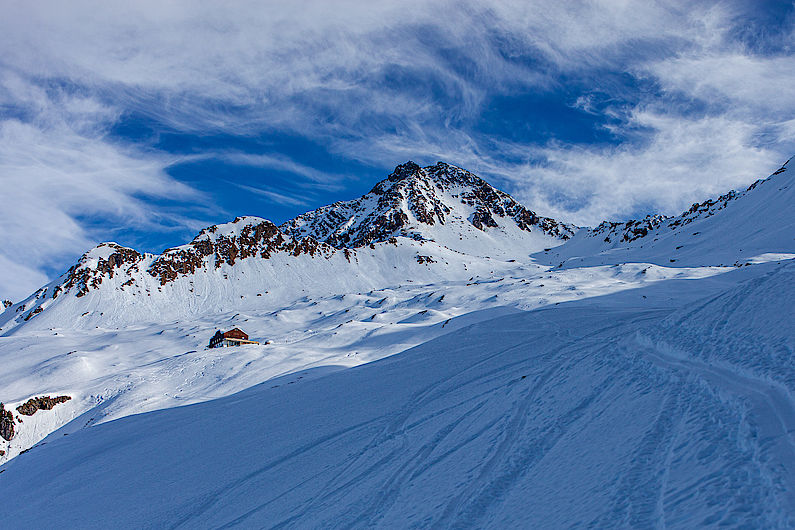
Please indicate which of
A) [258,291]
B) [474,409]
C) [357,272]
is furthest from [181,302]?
[474,409]

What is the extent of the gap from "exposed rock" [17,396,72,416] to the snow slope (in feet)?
58.4

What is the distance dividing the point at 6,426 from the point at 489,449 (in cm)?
3444

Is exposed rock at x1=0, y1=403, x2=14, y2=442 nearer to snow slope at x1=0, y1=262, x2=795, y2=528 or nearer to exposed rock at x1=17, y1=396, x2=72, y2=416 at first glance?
exposed rock at x1=17, y1=396, x2=72, y2=416

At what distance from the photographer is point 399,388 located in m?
12.2

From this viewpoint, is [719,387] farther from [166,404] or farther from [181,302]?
[181,302]

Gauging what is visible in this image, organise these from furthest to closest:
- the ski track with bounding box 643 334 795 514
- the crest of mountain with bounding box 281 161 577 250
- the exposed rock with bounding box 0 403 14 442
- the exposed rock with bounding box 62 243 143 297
→ the crest of mountain with bounding box 281 161 577 250
the exposed rock with bounding box 62 243 143 297
the exposed rock with bounding box 0 403 14 442
the ski track with bounding box 643 334 795 514

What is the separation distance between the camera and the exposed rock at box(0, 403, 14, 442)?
27531 mm

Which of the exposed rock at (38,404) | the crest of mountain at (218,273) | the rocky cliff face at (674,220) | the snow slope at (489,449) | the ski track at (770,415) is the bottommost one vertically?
the snow slope at (489,449)

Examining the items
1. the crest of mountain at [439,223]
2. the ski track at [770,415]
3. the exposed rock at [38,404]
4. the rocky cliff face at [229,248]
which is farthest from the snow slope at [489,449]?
the crest of mountain at [439,223]

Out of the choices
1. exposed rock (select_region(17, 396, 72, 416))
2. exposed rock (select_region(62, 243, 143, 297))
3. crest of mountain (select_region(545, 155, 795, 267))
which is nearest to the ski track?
exposed rock (select_region(17, 396, 72, 416))

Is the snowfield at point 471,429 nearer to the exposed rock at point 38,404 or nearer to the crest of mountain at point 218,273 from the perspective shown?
the exposed rock at point 38,404

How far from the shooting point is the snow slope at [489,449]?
3895 mm

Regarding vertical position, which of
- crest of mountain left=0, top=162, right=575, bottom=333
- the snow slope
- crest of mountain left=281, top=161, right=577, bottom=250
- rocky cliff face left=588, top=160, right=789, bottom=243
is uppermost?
crest of mountain left=281, top=161, right=577, bottom=250

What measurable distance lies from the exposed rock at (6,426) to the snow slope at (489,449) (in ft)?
58.6
